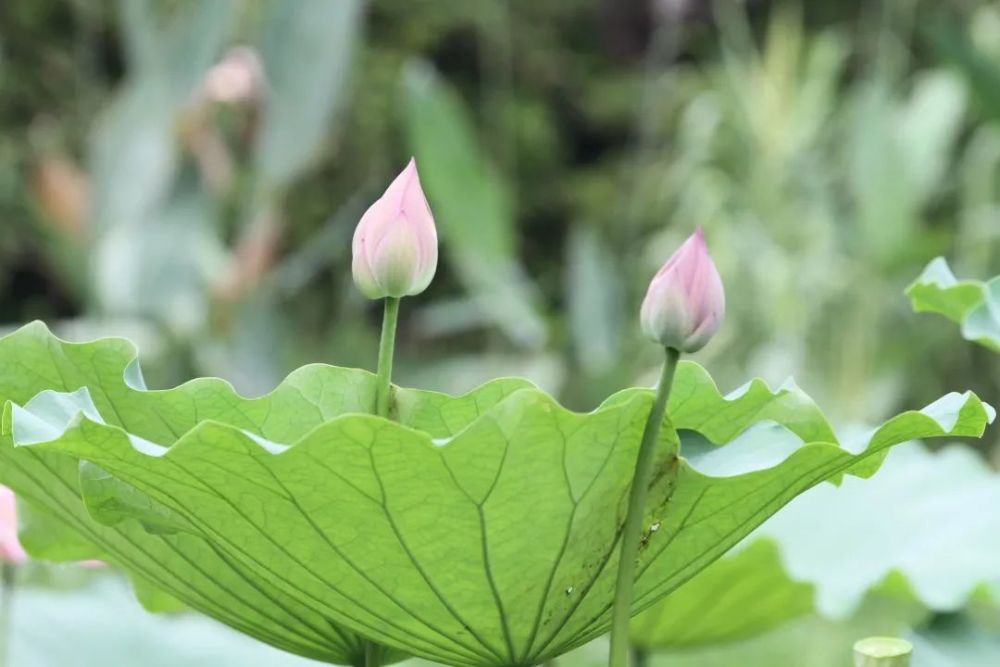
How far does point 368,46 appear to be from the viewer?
4906mm

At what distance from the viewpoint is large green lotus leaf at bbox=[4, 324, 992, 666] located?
317 millimetres

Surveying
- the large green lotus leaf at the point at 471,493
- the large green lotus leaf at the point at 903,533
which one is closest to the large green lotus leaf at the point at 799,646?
the large green lotus leaf at the point at 903,533

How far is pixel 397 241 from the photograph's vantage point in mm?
334

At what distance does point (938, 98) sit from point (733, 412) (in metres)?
2.10

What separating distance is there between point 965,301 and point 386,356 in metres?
0.22

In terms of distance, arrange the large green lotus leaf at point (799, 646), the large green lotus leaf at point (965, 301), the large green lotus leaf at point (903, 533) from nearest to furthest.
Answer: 1. the large green lotus leaf at point (965, 301)
2. the large green lotus leaf at point (903, 533)
3. the large green lotus leaf at point (799, 646)

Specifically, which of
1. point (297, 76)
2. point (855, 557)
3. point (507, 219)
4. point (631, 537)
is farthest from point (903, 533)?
point (507, 219)

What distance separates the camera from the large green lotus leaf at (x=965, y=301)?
0.44 meters

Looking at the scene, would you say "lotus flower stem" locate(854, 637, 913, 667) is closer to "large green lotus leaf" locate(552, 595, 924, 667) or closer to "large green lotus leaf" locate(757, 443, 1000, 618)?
"large green lotus leaf" locate(757, 443, 1000, 618)

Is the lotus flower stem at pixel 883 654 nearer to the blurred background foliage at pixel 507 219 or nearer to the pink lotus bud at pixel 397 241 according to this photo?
the pink lotus bud at pixel 397 241

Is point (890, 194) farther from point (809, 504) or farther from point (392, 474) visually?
point (392, 474)

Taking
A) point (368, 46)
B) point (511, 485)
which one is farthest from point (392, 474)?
point (368, 46)

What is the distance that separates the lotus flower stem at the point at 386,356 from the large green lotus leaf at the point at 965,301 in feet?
0.63

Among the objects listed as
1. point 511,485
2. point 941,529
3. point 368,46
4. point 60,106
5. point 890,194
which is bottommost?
point 511,485
